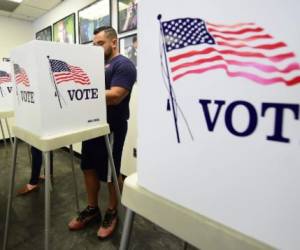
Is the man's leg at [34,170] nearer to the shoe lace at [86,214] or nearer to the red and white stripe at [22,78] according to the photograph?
the shoe lace at [86,214]

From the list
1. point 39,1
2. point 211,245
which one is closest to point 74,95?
point 211,245

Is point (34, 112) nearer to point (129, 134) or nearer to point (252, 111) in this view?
point (252, 111)

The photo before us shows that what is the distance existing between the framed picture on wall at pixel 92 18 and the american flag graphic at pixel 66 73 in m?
1.52

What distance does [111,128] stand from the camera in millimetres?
1507

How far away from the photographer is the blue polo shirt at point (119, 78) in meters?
1.39

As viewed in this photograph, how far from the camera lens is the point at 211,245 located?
16.6 inches

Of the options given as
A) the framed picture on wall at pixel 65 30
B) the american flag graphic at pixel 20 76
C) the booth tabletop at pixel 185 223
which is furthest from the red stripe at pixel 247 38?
the framed picture on wall at pixel 65 30

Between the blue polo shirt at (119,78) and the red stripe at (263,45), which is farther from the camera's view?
the blue polo shirt at (119,78)

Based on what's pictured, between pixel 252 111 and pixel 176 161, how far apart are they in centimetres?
17

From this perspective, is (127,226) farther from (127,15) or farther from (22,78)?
(127,15)

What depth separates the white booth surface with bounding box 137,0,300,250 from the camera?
32cm

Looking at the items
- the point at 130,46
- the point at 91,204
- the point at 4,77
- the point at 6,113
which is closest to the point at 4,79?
the point at 4,77

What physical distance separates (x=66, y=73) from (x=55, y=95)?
11cm

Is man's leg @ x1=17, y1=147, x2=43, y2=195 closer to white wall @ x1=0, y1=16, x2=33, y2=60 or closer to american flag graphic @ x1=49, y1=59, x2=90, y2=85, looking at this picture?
american flag graphic @ x1=49, y1=59, x2=90, y2=85
